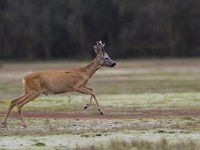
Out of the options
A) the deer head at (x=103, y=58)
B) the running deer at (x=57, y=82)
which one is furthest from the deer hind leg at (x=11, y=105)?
the deer head at (x=103, y=58)

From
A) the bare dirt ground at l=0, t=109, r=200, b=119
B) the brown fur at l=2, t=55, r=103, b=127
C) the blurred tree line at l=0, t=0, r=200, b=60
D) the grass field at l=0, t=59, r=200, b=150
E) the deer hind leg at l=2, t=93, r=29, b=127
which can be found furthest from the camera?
the blurred tree line at l=0, t=0, r=200, b=60

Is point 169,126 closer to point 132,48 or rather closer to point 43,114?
point 43,114

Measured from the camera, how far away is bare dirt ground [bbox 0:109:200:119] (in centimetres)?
2606

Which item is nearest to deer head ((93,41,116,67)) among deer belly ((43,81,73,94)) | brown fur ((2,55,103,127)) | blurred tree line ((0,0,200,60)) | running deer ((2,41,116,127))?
running deer ((2,41,116,127))

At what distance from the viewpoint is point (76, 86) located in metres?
26.1

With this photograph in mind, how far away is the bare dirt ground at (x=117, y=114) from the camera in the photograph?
2606 cm

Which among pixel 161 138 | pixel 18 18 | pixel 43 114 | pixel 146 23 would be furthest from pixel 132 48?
pixel 161 138

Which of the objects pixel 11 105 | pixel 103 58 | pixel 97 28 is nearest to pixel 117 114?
pixel 103 58

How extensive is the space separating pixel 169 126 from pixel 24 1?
267ft

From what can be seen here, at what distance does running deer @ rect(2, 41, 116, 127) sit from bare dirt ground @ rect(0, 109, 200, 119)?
82cm

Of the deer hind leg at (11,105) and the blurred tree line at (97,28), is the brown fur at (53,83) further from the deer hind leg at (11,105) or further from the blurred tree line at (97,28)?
the blurred tree line at (97,28)

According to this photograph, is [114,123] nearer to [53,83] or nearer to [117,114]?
[53,83]

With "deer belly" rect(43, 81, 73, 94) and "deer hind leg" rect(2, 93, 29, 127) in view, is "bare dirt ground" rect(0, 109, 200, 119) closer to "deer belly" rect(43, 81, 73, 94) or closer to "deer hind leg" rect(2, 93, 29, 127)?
"deer belly" rect(43, 81, 73, 94)

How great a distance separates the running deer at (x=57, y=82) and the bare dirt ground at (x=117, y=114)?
82 centimetres
